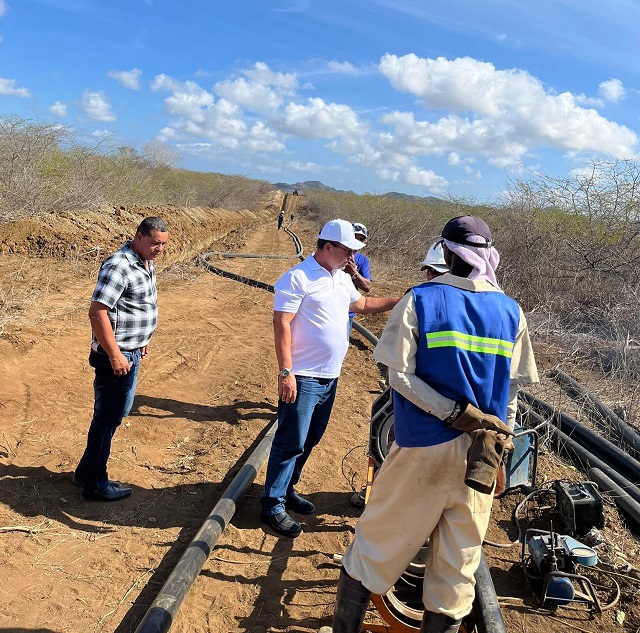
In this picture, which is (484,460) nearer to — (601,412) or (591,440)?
(591,440)

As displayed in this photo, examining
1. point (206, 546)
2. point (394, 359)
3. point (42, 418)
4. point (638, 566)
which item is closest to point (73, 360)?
point (42, 418)

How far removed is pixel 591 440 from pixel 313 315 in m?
3.46

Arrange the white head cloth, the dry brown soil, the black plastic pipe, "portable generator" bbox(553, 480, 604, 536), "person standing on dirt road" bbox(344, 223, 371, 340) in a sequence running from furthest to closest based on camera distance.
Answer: "person standing on dirt road" bbox(344, 223, 371, 340) → the black plastic pipe → "portable generator" bbox(553, 480, 604, 536) → the dry brown soil → the white head cloth

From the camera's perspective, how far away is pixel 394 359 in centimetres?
229

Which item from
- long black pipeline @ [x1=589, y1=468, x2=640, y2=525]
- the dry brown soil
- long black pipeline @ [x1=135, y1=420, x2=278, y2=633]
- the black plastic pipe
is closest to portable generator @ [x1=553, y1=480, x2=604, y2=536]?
the dry brown soil

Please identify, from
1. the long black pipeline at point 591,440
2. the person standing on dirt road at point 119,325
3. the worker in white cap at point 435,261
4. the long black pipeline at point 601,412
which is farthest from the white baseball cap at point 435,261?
the long black pipeline at point 601,412

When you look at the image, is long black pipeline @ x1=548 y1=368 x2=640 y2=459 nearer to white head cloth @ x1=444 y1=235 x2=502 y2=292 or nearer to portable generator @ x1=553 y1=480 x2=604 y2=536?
portable generator @ x1=553 y1=480 x2=604 y2=536

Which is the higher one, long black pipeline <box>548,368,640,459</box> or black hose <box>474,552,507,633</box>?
long black pipeline <box>548,368,640,459</box>

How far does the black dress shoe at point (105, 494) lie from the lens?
4129 millimetres

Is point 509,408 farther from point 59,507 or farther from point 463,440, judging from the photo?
point 59,507

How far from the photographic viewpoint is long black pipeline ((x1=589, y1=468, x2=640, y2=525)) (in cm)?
428

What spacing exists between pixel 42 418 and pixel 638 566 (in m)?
5.15

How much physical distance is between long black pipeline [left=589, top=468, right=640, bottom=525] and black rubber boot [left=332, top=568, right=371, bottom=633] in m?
2.80

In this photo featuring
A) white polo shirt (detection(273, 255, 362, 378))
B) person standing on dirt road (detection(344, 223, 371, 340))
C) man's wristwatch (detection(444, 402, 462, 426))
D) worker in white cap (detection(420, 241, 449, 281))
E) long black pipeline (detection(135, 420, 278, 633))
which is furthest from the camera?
person standing on dirt road (detection(344, 223, 371, 340))
